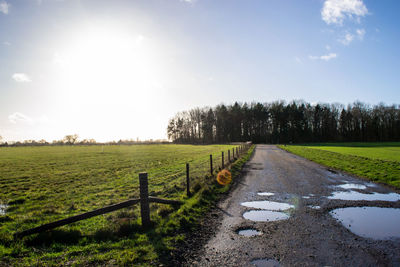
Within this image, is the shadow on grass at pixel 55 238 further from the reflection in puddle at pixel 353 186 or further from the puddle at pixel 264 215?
the reflection in puddle at pixel 353 186

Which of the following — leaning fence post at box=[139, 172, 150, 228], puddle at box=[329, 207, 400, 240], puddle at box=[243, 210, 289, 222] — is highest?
leaning fence post at box=[139, 172, 150, 228]

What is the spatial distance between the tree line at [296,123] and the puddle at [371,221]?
286 ft

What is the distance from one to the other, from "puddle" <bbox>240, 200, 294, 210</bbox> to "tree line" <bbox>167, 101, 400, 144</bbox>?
87064 mm

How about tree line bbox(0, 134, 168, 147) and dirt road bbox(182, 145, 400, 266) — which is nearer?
dirt road bbox(182, 145, 400, 266)

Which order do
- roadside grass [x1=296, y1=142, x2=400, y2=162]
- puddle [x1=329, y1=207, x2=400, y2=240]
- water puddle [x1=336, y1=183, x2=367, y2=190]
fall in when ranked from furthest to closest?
roadside grass [x1=296, y1=142, x2=400, y2=162], water puddle [x1=336, y1=183, x2=367, y2=190], puddle [x1=329, y1=207, x2=400, y2=240]

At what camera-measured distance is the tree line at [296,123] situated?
87312mm

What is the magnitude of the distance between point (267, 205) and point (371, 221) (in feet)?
10.8

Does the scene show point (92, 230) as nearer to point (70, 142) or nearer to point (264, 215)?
point (264, 215)

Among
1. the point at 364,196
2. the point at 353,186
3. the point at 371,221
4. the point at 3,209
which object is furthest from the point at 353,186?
the point at 3,209

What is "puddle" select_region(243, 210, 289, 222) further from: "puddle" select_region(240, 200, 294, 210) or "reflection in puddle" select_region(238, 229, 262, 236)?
"reflection in puddle" select_region(238, 229, 262, 236)

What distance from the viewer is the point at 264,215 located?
25.3 ft

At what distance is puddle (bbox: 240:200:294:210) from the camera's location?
28.1 feet

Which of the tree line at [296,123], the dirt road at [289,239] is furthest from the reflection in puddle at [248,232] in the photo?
the tree line at [296,123]

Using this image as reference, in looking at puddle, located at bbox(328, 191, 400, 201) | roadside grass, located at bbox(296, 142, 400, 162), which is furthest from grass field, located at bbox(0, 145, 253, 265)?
roadside grass, located at bbox(296, 142, 400, 162)
